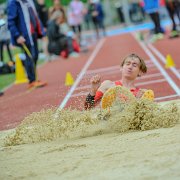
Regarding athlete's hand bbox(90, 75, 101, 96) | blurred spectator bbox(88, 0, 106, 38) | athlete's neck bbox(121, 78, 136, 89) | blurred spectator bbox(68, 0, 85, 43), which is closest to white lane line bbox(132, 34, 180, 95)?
athlete's neck bbox(121, 78, 136, 89)

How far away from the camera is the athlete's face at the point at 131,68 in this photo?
7.08m

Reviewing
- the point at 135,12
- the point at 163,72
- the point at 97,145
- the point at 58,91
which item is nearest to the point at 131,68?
the point at 97,145

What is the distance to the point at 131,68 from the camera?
7.09 m

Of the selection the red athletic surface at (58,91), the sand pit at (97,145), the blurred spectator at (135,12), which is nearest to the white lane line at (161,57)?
the red athletic surface at (58,91)

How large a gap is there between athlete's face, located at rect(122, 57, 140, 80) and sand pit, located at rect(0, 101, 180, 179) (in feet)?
1.72

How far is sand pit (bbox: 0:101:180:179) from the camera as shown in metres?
4.55

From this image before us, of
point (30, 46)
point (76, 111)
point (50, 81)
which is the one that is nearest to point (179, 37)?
point (50, 81)

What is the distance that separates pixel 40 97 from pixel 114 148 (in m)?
5.41

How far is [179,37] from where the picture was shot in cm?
2056

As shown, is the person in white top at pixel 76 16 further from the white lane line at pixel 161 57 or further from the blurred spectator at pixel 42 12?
the white lane line at pixel 161 57

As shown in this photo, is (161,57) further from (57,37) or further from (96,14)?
(96,14)

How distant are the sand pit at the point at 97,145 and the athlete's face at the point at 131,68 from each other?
53cm

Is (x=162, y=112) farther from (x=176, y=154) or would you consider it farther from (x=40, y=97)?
(x=40, y=97)

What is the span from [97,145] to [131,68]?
1.61m
